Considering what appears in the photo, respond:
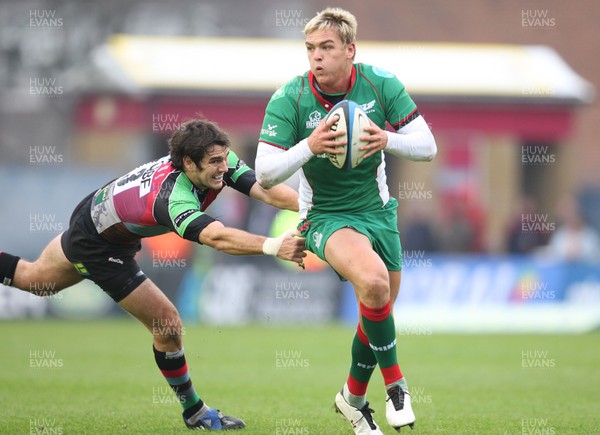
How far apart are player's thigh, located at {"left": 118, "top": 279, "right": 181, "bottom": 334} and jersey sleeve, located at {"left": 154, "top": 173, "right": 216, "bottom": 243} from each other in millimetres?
778

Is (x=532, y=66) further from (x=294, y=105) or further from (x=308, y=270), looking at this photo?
(x=294, y=105)

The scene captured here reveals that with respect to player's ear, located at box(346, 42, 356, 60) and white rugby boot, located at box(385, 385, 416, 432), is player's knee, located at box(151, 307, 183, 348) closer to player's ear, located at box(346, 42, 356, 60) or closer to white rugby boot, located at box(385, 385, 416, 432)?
white rugby boot, located at box(385, 385, 416, 432)

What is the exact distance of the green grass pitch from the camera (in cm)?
788

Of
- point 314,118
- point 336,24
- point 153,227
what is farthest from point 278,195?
point 336,24

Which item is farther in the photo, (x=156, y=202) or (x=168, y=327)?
(x=168, y=327)

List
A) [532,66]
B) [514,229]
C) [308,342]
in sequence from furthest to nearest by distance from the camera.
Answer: [532,66]
[514,229]
[308,342]

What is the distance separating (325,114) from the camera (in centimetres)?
702

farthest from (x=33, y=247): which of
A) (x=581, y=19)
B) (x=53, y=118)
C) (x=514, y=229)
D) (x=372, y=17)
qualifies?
(x=581, y=19)

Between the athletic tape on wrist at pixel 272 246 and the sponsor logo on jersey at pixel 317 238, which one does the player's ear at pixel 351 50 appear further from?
the athletic tape on wrist at pixel 272 246

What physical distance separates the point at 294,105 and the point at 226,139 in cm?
60

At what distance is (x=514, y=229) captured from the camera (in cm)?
1800

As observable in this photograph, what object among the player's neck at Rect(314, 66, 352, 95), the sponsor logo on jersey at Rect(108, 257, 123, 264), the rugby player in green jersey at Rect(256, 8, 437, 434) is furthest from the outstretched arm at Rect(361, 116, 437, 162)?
the sponsor logo on jersey at Rect(108, 257, 123, 264)

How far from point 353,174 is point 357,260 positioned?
735 millimetres

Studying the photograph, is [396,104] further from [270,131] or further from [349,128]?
[270,131]
